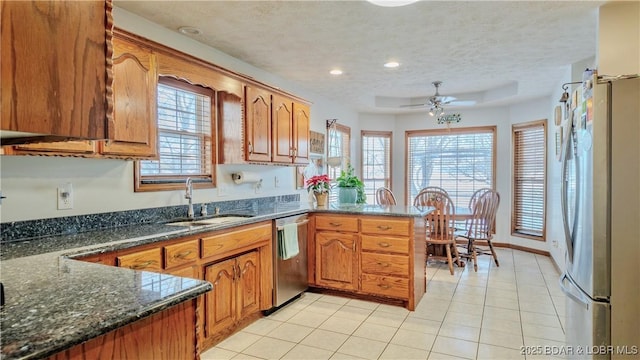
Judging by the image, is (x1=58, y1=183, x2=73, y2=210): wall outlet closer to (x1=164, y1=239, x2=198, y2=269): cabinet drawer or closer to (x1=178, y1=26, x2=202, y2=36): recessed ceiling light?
(x1=164, y1=239, x2=198, y2=269): cabinet drawer

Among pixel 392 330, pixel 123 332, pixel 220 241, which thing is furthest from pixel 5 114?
pixel 392 330

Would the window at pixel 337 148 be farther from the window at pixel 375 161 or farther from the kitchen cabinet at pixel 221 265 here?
the kitchen cabinet at pixel 221 265

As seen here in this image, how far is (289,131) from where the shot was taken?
379 centimetres

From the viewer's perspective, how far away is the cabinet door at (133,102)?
2.15 meters

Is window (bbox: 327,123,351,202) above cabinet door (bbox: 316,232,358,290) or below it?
above

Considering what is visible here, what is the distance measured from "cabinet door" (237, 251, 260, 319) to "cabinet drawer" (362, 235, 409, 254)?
1037 mm

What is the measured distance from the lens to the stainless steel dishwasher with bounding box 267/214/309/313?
3133mm

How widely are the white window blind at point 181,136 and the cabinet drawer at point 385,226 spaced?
1.46 m

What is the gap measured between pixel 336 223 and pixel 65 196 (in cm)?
216

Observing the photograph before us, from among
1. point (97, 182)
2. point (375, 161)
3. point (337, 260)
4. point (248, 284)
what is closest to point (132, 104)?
point (97, 182)

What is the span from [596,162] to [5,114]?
2.30 m

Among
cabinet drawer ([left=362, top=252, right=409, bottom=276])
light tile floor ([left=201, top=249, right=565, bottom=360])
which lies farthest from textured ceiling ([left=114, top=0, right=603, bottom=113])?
light tile floor ([left=201, top=249, right=565, bottom=360])

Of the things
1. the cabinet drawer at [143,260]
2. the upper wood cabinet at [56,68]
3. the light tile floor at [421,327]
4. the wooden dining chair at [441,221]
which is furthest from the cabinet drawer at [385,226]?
the upper wood cabinet at [56,68]

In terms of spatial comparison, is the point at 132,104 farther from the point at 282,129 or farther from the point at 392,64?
the point at 392,64
